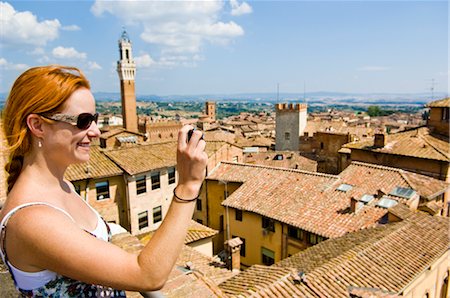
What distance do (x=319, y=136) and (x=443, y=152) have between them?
621 inches

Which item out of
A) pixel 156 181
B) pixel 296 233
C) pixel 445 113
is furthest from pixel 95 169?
pixel 445 113

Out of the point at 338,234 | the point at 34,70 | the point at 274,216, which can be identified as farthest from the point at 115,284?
the point at 274,216

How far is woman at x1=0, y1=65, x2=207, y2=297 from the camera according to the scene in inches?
52.5

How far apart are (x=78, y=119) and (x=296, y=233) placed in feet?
56.8

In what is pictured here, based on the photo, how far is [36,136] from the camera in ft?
5.40

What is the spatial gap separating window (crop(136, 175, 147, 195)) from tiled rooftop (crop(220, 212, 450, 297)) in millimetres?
12618

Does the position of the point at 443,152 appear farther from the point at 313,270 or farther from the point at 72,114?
the point at 72,114

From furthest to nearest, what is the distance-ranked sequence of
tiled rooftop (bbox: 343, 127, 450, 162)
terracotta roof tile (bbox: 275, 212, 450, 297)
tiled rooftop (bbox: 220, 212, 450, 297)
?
tiled rooftop (bbox: 343, 127, 450, 162)
terracotta roof tile (bbox: 275, 212, 450, 297)
tiled rooftop (bbox: 220, 212, 450, 297)

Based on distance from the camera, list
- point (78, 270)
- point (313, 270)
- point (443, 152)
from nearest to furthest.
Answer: point (78, 270) → point (313, 270) → point (443, 152)

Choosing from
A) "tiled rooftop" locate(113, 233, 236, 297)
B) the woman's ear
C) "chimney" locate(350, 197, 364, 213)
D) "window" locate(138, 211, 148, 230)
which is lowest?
"window" locate(138, 211, 148, 230)

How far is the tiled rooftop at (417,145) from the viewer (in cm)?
2489

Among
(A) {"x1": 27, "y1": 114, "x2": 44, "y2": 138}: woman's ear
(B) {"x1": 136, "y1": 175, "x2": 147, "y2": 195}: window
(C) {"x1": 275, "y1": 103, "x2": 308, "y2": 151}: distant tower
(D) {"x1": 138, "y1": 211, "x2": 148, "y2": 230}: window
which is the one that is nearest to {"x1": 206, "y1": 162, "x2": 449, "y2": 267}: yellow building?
(D) {"x1": 138, "y1": 211, "x2": 148, "y2": 230}: window

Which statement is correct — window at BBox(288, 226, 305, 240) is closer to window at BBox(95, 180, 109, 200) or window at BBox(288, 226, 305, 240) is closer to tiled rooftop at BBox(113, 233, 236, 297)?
window at BBox(95, 180, 109, 200)

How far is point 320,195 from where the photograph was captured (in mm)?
19266
